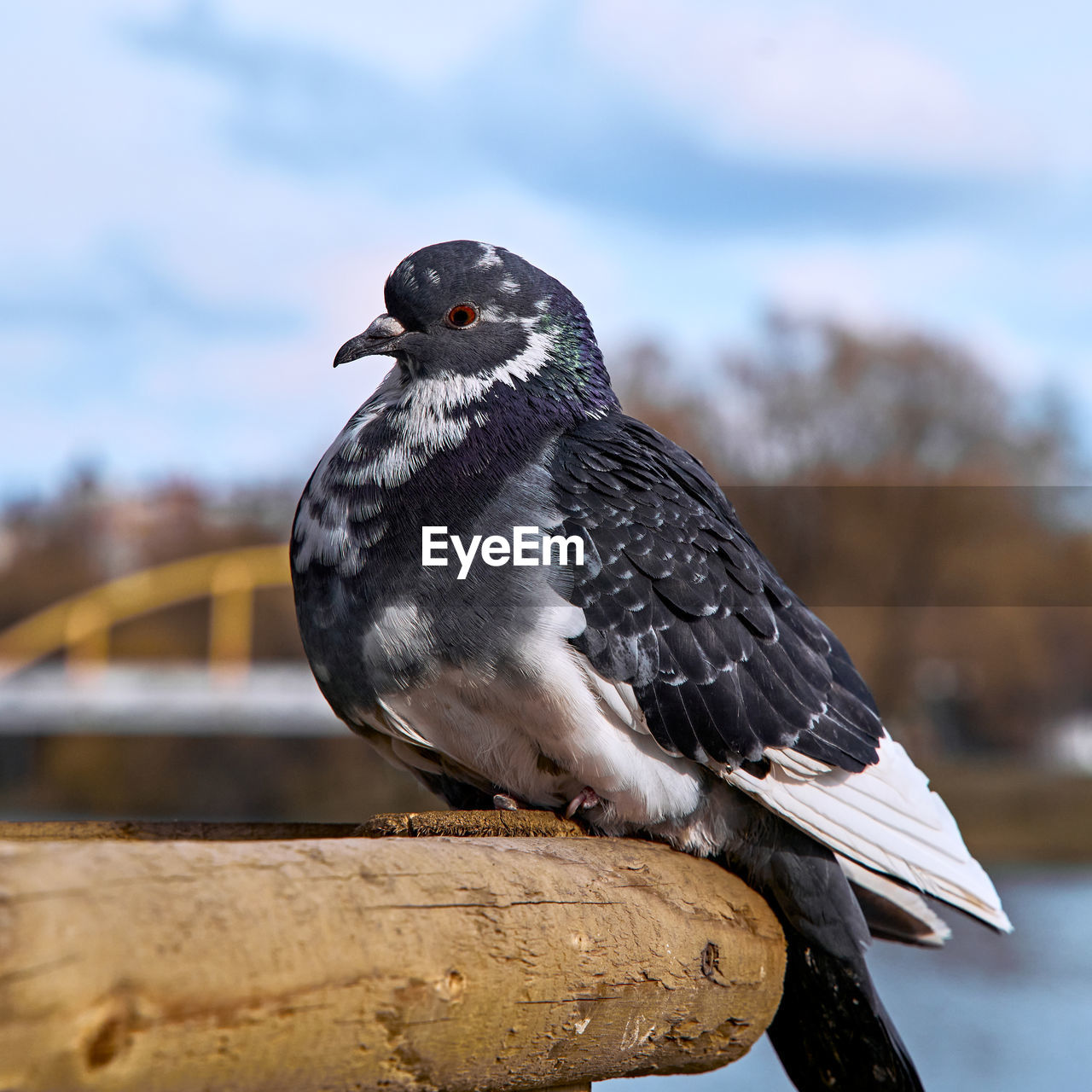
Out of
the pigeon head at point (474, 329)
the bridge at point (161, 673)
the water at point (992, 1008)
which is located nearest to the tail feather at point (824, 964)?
the pigeon head at point (474, 329)

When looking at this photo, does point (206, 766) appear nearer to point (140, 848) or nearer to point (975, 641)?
point (975, 641)

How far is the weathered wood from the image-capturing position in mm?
1612

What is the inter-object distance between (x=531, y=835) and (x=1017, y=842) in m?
30.1

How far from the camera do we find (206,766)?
42.3 m

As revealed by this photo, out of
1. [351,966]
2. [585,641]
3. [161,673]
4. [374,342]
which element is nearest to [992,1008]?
[585,641]

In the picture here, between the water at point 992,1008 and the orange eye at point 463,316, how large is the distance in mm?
8136

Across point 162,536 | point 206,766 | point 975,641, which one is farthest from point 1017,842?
point 162,536

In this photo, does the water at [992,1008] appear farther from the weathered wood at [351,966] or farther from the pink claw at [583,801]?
the weathered wood at [351,966]

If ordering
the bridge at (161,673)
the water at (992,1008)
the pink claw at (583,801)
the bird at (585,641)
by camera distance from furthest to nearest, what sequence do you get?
the bridge at (161,673) < the water at (992,1008) < the pink claw at (583,801) < the bird at (585,641)

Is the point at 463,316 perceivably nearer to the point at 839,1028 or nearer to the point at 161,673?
the point at 839,1028

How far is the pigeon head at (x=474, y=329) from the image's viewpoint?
3.39 metres

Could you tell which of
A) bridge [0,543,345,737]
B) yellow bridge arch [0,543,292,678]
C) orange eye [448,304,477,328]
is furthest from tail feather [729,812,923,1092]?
yellow bridge arch [0,543,292,678]

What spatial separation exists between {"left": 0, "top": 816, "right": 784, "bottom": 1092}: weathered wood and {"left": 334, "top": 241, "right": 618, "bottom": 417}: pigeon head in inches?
47.2

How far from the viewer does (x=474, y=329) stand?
340 centimetres
